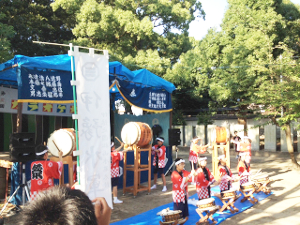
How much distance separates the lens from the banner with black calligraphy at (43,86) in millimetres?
6703

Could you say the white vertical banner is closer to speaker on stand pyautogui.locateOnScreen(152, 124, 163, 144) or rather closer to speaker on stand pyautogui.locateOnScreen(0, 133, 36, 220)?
speaker on stand pyautogui.locateOnScreen(0, 133, 36, 220)

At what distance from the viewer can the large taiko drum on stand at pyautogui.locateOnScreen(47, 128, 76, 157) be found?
5.72 meters

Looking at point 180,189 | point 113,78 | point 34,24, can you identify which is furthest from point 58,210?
point 34,24

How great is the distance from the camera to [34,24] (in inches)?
611

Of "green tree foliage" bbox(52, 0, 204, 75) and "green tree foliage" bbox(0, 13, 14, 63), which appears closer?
"green tree foliage" bbox(0, 13, 14, 63)

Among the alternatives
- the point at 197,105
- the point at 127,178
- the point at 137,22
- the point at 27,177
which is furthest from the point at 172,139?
the point at 197,105

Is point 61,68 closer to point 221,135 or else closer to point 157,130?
point 221,135

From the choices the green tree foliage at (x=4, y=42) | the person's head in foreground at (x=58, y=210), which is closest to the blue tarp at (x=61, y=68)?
the green tree foliage at (x=4, y=42)

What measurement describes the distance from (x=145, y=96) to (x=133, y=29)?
5.38 m

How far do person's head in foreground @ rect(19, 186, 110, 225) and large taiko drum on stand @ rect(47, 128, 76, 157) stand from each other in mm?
4638

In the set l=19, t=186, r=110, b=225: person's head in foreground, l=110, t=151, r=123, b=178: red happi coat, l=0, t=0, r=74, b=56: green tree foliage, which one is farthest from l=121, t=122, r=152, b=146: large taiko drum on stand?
l=0, t=0, r=74, b=56: green tree foliage

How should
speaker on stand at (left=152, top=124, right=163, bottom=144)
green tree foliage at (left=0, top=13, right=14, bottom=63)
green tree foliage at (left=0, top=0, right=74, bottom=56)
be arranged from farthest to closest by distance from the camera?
1. green tree foliage at (left=0, top=0, right=74, bottom=56)
2. speaker on stand at (left=152, top=124, right=163, bottom=144)
3. green tree foliage at (left=0, top=13, right=14, bottom=63)

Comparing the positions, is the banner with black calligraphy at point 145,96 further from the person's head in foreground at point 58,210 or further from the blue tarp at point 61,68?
the person's head in foreground at point 58,210

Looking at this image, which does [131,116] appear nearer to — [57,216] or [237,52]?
[237,52]
